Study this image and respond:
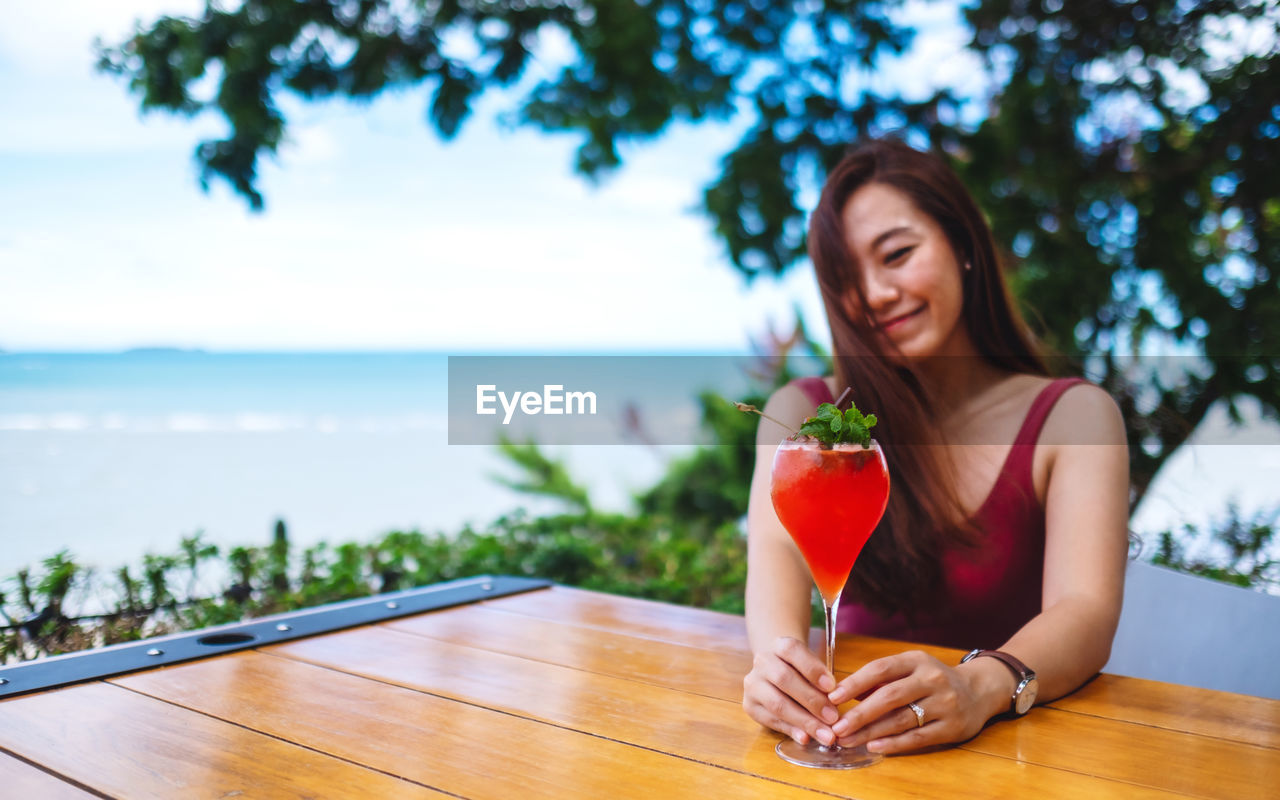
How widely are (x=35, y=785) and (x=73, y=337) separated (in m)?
18.2

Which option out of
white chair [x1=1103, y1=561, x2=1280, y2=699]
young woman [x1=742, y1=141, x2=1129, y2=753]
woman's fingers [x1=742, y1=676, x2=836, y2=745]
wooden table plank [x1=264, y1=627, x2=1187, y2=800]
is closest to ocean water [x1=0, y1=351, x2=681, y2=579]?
wooden table plank [x1=264, y1=627, x2=1187, y2=800]

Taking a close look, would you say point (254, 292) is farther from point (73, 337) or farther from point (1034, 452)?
point (1034, 452)

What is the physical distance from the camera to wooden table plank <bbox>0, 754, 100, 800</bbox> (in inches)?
32.9

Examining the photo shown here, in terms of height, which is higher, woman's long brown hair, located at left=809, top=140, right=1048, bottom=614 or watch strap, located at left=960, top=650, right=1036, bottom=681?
woman's long brown hair, located at left=809, top=140, right=1048, bottom=614

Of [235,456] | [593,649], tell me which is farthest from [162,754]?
[235,456]

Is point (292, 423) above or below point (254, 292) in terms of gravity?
below

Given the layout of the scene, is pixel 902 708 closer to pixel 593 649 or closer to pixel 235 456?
pixel 593 649

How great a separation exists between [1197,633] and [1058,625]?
70cm

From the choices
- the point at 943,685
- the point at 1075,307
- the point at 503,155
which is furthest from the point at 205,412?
the point at 943,685

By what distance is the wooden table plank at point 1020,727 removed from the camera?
93 cm

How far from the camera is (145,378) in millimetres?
27594

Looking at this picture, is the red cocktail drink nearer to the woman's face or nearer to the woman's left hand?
the woman's left hand

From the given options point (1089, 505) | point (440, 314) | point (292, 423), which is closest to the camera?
point (1089, 505)

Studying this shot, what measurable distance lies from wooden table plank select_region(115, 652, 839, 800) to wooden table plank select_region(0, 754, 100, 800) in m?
0.20
